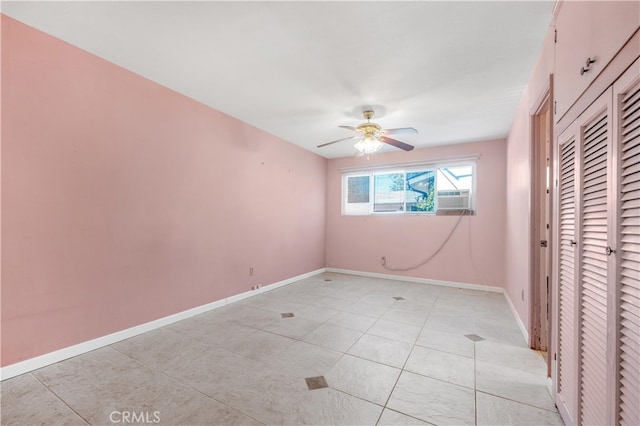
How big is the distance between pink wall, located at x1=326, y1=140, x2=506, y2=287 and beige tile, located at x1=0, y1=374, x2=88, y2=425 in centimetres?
447

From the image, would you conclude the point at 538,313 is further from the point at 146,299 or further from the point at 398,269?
the point at 146,299

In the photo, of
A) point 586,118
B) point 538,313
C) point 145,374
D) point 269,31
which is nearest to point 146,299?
point 145,374

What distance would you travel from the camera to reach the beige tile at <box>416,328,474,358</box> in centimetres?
233

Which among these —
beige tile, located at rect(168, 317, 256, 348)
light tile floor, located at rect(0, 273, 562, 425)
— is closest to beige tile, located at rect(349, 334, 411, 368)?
light tile floor, located at rect(0, 273, 562, 425)

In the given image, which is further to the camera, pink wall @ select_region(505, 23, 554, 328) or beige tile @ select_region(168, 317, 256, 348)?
beige tile @ select_region(168, 317, 256, 348)

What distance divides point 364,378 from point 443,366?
652 millimetres

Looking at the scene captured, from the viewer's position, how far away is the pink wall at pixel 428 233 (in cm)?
431

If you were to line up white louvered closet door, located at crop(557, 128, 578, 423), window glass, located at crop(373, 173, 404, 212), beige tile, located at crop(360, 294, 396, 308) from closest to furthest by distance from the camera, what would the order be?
white louvered closet door, located at crop(557, 128, 578, 423)
beige tile, located at crop(360, 294, 396, 308)
window glass, located at crop(373, 173, 404, 212)

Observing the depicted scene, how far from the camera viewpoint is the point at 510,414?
5.12 ft

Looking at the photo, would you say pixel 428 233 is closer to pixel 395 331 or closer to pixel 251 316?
pixel 395 331

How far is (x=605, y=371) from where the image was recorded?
3.40 feet

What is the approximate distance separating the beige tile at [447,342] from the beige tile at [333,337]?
616 mm

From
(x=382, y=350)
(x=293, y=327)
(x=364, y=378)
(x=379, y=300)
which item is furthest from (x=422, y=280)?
(x=364, y=378)

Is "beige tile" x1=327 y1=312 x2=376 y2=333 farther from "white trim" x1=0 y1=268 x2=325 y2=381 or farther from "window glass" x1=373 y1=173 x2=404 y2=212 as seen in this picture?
"window glass" x1=373 y1=173 x2=404 y2=212
